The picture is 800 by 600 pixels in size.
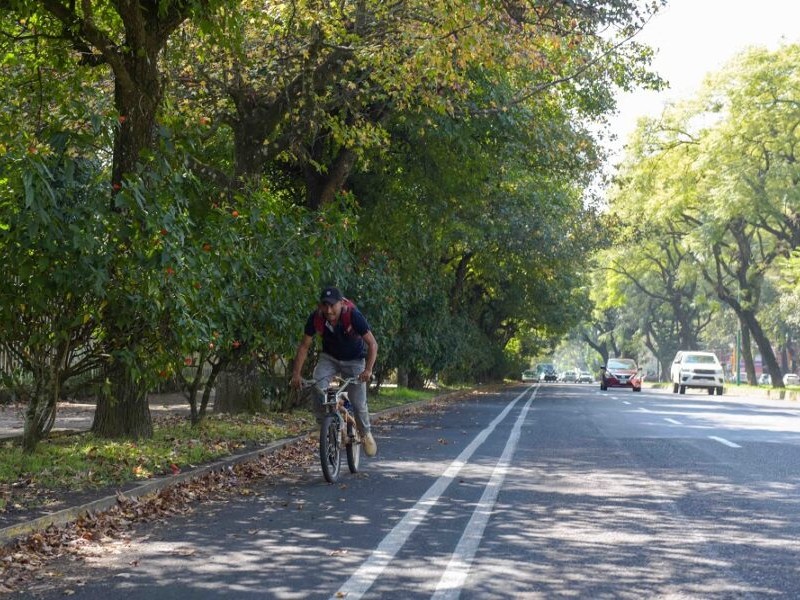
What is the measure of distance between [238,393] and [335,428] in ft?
26.4

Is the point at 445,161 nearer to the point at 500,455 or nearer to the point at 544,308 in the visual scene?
the point at 500,455

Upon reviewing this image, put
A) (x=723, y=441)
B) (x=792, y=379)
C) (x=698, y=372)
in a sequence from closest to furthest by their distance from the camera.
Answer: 1. (x=723, y=441)
2. (x=698, y=372)
3. (x=792, y=379)

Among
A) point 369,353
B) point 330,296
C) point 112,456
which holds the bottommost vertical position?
point 112,456

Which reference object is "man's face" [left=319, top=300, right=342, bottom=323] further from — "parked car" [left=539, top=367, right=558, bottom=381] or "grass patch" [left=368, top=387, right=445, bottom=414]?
"parked car" [left=539, top=367, right=558, bottom=381]

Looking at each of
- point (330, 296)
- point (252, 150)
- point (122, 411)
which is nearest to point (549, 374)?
point (252, 150)

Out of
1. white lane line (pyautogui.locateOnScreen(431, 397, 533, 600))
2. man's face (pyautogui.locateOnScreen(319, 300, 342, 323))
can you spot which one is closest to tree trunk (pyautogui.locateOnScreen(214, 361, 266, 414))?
white lane line (pyautogui.locateOnScreen(431, 397, 533, 600))

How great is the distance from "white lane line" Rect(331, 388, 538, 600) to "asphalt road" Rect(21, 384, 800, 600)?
2cm

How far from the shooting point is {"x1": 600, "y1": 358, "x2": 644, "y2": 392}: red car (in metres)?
51.5

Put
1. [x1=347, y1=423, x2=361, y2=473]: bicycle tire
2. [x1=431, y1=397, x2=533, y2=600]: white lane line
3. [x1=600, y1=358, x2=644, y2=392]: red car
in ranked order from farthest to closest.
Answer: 1. [x1=600, y1=358, x2=644, y2=392]: red car
2. [x1=347, y1=423, x2=361, y2=473]: bicycle tire
3. [x1=431, y1=397, x2=533, y2=600]: white lane line

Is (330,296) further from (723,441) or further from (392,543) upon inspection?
(723,441)

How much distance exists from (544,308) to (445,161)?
31070mm

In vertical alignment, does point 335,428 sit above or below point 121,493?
above

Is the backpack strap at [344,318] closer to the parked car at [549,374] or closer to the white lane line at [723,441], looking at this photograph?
the white lane line at [723,441]

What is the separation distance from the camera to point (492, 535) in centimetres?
730
